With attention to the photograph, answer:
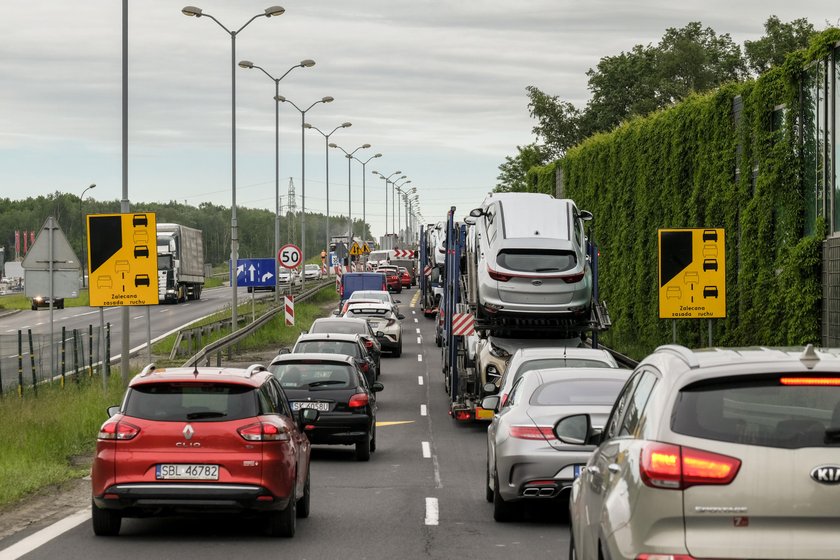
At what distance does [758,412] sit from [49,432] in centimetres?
1561

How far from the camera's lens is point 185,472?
38.4ft

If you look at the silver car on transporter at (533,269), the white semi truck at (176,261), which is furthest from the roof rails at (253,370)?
the white semi truck at (176,261)

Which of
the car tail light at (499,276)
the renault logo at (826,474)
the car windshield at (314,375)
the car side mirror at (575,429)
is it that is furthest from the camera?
the car tail light at (499,276)

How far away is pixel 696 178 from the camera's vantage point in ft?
108

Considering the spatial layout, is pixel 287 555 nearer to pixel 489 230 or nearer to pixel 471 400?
pixel 471 400

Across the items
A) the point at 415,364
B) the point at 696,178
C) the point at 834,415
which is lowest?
the point at 415,364

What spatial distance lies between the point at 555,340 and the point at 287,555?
16748mm

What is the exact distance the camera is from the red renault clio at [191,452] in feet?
38.4

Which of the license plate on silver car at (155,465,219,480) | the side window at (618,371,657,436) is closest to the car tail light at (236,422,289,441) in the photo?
the license plate on silver car at (155,465,219,480)

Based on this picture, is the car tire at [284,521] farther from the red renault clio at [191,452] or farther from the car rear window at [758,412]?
the car rear window at [758,412]

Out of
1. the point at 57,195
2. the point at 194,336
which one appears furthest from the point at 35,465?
the point at 57,195

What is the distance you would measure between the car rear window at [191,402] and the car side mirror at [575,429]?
15.0 feet

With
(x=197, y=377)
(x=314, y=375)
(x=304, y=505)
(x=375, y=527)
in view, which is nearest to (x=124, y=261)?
(x=314, y=375)

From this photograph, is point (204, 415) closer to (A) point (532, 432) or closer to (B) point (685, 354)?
(A) point (532, 432)
